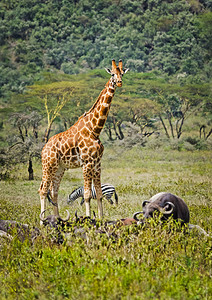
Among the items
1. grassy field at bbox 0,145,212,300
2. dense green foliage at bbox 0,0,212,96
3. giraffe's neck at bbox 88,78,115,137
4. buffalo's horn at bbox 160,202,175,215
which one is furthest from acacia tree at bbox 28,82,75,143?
grassy field at bbox 0,145,212,300

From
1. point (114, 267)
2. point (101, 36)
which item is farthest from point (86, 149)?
point (101, 36)

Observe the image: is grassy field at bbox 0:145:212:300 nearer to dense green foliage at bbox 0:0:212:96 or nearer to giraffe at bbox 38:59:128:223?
giraffe at bbox 38:59:128:223

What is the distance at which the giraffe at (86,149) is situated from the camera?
715cm

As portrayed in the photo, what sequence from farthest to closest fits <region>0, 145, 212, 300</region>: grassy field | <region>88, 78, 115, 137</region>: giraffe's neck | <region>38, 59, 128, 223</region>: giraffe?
<region>88, 78, 115, 137</region>: giraffe's neck
<region>38, 59, 128, 223</region>: giraffe
<region>0, 145, 212, 300</region>: grassy field

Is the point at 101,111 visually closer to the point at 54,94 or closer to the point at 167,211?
the point at 167,211

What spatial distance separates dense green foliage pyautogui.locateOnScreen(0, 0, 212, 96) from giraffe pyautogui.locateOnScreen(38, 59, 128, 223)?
130 feet

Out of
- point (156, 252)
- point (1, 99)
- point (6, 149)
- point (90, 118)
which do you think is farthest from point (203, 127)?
point (156, 252)

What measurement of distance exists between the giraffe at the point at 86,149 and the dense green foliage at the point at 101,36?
3966 cm

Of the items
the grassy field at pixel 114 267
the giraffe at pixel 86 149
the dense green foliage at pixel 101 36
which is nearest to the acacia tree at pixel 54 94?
the dense green foliage at pixel 101 36

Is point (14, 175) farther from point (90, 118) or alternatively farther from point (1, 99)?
point (1, 99)

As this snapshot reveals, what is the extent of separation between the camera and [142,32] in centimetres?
5812

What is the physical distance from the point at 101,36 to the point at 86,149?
51892 millimetres

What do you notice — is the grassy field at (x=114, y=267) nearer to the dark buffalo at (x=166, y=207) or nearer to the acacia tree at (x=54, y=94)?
the dark buffalo at (x=166, y=207)

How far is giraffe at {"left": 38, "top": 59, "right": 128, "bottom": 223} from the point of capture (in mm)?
7148
